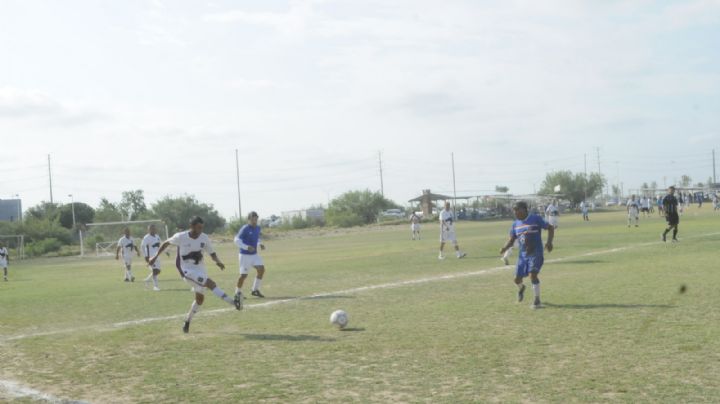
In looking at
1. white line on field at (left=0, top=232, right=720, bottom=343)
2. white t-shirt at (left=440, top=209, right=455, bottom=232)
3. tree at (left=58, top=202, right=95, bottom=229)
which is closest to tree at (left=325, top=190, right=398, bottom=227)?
tree at (left=58, top=202, right=95, bottom=229)

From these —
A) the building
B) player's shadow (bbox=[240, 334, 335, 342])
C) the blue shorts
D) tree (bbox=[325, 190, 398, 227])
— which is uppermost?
the building

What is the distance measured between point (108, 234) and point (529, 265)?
5253 centimetres

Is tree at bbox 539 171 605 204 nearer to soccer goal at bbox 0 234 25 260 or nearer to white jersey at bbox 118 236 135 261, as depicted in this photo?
soccer goal at bbox 0 234 25 260

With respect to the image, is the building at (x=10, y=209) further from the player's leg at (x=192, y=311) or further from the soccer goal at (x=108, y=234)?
the player's leg at (x=192, y=311)

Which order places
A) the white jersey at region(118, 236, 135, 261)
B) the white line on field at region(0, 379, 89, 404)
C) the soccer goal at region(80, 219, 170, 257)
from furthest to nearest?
the soccer goal at region(80, 219, 170, 257)
the white jersey at region(118, 236, 135, 261)
the white line on field at region(0, 379, 89, 404)

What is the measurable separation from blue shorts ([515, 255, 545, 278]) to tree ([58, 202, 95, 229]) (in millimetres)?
99575

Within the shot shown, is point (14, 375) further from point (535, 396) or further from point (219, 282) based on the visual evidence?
point (219, 282)

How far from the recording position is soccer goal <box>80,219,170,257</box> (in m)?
54.6

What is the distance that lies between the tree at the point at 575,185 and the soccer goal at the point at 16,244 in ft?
316

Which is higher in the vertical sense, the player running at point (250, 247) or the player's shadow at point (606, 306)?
the player running at point (250, 247)

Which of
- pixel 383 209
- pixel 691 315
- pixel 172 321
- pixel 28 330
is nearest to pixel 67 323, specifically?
pixel 28 330

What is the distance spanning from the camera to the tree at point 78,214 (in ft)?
338

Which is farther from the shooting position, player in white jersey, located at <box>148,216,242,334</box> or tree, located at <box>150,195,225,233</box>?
tree, located at <box>150,195,225,233</box>

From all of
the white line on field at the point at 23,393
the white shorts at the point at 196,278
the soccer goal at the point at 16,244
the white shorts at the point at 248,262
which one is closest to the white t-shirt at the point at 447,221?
the white shorts at the point at 248,262
